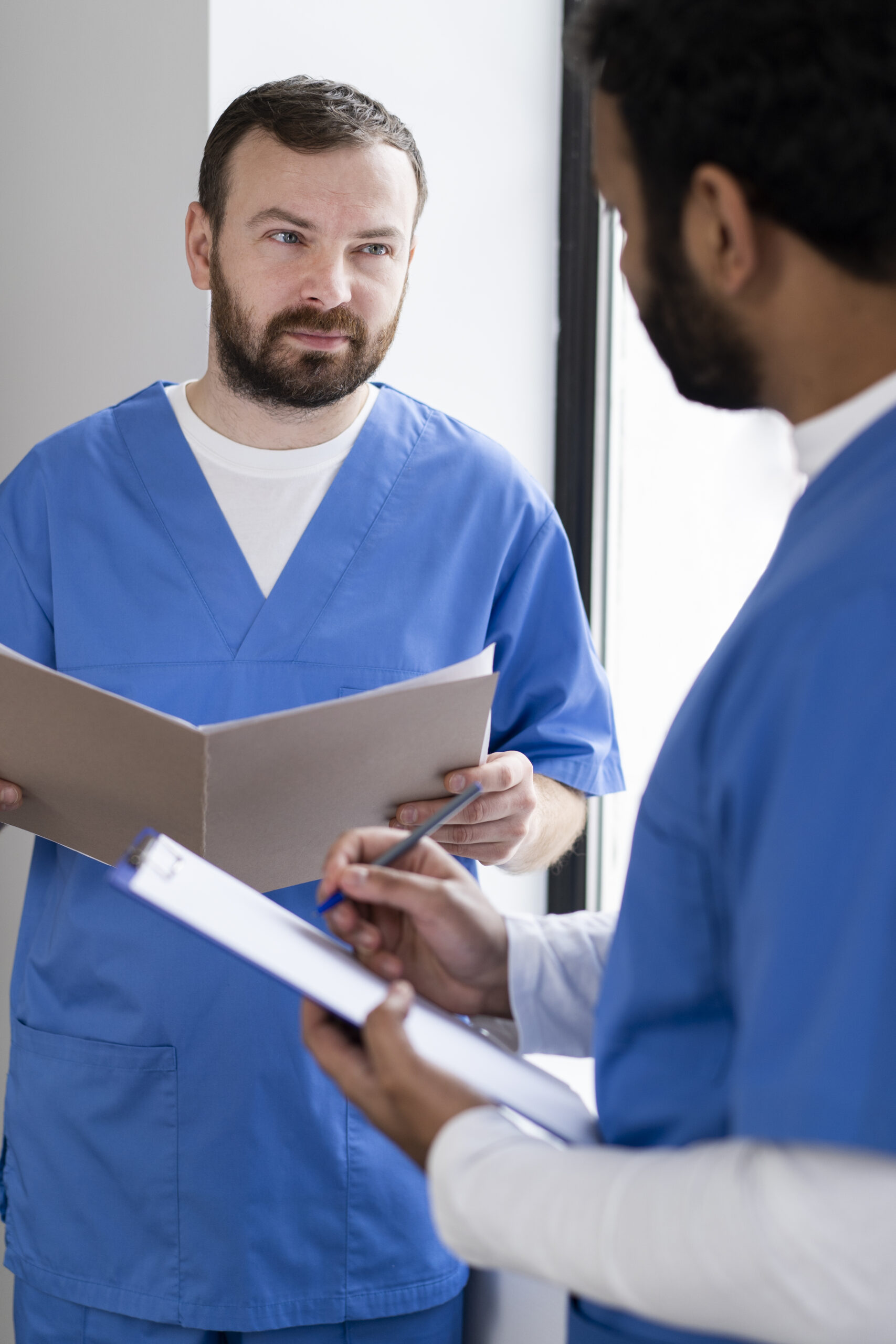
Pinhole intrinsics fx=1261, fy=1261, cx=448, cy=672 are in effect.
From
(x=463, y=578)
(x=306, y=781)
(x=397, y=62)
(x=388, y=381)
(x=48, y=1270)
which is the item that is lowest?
(x=48, y=1270)

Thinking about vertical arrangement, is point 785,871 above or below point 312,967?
above

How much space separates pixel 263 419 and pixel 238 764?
0.51 m

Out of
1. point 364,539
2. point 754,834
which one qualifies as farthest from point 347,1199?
point 754,834

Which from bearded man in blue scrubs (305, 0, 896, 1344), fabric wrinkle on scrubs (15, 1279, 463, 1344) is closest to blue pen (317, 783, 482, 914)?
bearded man in blue scrubs (305, 0, 896, 1344)

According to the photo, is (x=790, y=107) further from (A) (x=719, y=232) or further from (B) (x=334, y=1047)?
(B) (x=334, y=1047)

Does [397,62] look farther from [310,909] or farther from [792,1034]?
[792,1034]

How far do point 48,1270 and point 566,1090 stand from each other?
27.5 inches

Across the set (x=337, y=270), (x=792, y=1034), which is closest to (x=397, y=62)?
(x=337, y=270)

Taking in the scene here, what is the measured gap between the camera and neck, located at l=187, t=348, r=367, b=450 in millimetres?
1333

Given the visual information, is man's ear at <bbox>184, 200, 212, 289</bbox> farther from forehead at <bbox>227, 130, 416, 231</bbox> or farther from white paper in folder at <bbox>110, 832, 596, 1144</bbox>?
white paper in folder at <bbox>110, 832, 596, 1144</bbox>

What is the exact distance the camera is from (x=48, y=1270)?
119 cm

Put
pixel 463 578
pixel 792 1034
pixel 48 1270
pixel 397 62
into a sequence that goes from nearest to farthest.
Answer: pixel 792 1034 → pixel 48 1270 → pixel 463 578 → pixel 397 62

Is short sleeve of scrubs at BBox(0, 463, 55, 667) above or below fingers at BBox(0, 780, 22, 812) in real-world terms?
above

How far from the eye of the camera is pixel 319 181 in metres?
1.29
